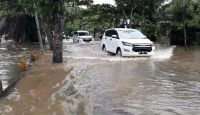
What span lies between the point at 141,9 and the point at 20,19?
552 inches

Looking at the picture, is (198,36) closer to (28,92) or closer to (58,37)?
(58,37)

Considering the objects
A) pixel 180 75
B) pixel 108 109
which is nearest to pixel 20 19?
pixel 180 75

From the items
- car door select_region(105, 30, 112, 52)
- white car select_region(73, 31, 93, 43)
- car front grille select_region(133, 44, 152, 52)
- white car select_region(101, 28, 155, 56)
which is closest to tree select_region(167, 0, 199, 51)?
white car select_region(101, 28, 155, 56)

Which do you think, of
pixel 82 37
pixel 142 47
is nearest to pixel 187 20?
pixel 142 47

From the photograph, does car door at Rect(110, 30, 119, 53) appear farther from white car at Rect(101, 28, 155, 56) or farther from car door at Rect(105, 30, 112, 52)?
car door at Rect(105, 30, 112, 52)

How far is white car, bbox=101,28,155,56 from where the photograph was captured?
1119 centimetres

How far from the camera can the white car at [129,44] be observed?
1119 centimetres

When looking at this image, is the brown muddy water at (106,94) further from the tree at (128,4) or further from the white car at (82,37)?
the white car at (82,37)

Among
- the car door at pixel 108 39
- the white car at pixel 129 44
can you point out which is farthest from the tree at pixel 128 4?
the white car at pixel 129 44

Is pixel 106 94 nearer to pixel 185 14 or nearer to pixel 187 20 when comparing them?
pixel 187 20

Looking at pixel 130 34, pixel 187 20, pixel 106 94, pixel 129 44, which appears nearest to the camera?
pixel 106 94

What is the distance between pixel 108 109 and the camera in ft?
14.2

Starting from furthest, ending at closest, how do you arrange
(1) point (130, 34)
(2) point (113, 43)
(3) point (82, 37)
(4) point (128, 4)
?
1. (3) point (82, 37)
2. (4) point (128, 4)
3. (2) point (113, 43)
4. (1) point (130, 34)

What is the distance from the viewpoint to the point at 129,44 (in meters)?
11.2
